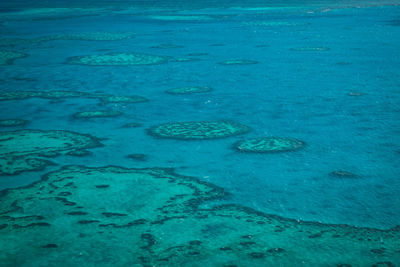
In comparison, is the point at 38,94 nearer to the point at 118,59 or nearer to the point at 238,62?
the point at 118,59

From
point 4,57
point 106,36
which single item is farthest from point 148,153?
point 106,36

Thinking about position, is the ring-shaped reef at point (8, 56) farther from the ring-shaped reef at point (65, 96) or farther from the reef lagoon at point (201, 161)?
the ring-shaped reef at point (65, 96)

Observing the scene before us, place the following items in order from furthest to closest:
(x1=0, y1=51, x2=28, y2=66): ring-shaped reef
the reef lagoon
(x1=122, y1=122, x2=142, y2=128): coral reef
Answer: (x1=0, y1=51, x2=28, y2=66): ring-shaped reef, (x1=122, y1=122, x2=142, y2=128): coral reef, the reef lagoon

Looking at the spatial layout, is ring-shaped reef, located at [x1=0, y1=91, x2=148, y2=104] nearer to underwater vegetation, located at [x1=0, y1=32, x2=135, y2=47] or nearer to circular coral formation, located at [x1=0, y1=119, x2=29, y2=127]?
circular coral formation, located at [x1=0, y1=119, x2=29, y2=127]

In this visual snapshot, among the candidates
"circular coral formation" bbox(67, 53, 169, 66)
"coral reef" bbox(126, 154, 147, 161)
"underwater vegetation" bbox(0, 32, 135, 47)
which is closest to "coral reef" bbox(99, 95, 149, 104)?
"coral reef" bbox(126, 154, 147, 161)

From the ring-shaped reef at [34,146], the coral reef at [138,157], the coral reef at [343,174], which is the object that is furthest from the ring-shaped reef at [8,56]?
the coral reef at [343,174]

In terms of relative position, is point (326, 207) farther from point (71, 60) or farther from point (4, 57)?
point (4, 57)
